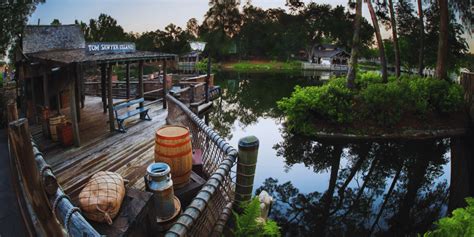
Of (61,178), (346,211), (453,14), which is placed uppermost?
(453,14)

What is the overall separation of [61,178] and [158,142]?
3.03 m

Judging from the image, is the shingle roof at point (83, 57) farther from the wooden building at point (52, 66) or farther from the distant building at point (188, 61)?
the distant building at point (188, 61)

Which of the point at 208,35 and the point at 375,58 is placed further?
the point at 375,58

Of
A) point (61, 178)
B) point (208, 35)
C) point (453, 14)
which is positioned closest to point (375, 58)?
point (208, 35)

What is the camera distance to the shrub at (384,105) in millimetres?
15398

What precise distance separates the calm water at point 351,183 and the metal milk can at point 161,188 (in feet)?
14.3

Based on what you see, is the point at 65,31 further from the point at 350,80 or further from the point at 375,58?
the point at 375,58

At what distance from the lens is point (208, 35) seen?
8125cm

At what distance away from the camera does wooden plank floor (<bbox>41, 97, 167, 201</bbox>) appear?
656cm

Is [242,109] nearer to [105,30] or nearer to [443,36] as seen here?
[443,36]

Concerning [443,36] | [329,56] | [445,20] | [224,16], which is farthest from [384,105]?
[224,16]

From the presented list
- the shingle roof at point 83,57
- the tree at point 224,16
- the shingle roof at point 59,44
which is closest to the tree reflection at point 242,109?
the shingle roof at point 59,44

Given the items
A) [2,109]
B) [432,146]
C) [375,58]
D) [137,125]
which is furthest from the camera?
[375,58]

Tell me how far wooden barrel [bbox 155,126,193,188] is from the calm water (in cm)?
386
